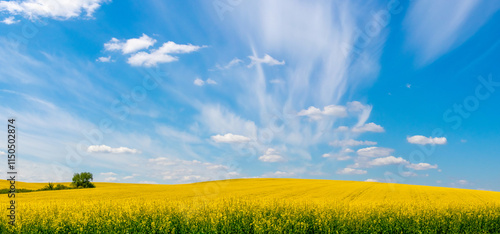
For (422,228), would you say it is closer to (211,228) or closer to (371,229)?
(371,229)

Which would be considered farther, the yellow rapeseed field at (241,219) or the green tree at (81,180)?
the green tree at (81,180)

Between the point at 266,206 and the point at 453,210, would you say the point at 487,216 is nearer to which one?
the point at 453,210

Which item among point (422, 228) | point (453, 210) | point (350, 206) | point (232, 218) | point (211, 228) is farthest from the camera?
point (453, 210)

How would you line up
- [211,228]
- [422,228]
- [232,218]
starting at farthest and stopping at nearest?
[422,228] < [232,218] < [211,228]

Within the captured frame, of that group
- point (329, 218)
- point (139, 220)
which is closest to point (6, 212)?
point (139, 220)

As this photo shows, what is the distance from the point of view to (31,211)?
45.8 feet

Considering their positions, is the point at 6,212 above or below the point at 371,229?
above

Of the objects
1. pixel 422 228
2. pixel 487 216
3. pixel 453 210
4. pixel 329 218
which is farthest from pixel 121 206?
pixel 487 216

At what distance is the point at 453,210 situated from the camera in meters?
15.9

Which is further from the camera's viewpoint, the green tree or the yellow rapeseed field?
the green tree

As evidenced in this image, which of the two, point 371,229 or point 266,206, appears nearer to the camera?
point 371,229

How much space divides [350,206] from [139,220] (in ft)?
28.9

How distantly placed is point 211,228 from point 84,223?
4777 millimetres

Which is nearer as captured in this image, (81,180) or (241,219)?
(241,219)
